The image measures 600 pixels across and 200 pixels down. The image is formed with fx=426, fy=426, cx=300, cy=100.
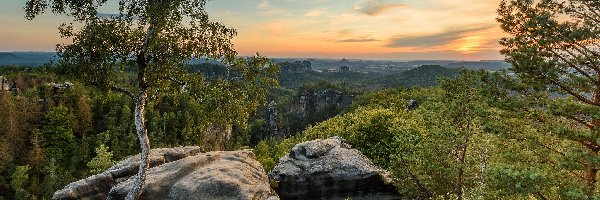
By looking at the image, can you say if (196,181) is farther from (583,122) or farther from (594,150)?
(594,150)

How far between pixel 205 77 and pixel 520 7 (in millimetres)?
15988

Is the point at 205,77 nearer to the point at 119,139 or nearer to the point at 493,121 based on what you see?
the point at 493,121

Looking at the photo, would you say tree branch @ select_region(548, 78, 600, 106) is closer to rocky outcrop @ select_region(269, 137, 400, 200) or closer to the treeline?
rocky outcrop @ select_region(269, 137, 400, 200)

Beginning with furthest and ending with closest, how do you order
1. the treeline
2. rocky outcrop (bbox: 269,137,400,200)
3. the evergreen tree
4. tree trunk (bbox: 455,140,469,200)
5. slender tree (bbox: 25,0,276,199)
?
the treeline, the evergreen tree, rocky outcrop (bbox: 269,137,400,200), tree trunk (bbox: 455,140,469,200), slender tree (bbox: 25,0,276,199)

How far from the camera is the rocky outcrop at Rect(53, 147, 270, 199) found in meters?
19.8

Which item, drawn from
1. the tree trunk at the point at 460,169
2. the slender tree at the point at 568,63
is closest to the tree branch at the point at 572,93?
the slender tree at the point at 568,63

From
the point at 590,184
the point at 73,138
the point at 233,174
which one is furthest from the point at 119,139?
the point at 590,184

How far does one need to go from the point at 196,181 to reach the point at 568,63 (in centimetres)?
1824

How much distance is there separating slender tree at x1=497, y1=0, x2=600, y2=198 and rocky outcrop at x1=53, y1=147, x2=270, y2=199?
1412cm

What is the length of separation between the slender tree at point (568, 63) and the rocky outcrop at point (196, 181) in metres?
14.1

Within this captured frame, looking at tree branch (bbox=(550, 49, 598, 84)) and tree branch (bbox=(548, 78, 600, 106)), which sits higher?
tree branch (bbox=(550, 49, 598, 84))

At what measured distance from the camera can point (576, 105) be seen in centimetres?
1819

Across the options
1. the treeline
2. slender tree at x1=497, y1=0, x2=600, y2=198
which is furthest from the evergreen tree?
slender tree at x1=497, y1=0, x2=600, y2=198

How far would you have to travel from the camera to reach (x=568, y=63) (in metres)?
19.7
